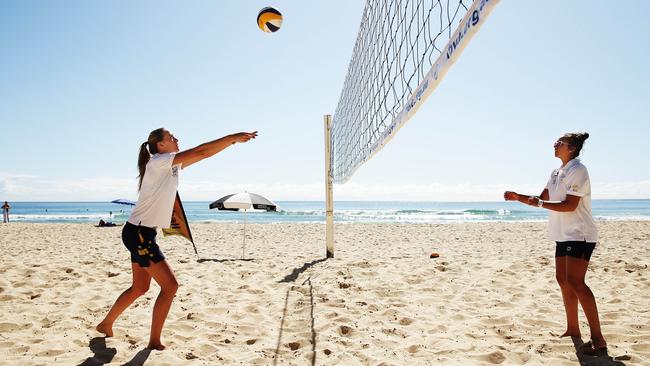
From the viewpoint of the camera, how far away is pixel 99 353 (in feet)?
8.32

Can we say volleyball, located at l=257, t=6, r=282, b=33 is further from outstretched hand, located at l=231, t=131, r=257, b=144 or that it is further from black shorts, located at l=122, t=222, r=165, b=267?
black shorts, located at l=122, t=222, r=165, b=267

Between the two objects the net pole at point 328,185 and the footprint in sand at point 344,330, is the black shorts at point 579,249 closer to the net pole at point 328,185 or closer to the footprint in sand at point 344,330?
the footprint in sand at point 344,330

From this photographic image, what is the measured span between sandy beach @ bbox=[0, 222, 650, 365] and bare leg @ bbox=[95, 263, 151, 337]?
9 cm

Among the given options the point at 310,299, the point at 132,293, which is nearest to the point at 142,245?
the point at 132,293

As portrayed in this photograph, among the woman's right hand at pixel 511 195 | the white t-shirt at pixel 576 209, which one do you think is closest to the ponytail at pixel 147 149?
the woman's right hand at pixel 511 195

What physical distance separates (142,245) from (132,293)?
18.9 inches

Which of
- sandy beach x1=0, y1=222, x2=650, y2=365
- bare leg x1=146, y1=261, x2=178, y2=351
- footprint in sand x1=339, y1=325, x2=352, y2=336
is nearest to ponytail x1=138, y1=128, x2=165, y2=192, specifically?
bare leg x1=146, y1=261, x2=178, y2=351

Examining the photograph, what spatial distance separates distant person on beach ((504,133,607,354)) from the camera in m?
2.48

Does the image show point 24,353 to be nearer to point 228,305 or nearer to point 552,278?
point 228,305

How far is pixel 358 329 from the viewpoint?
3.04m

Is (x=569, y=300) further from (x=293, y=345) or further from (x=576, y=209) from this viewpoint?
(x=293, y=345)

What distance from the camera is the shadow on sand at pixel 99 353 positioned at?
239 centimetres

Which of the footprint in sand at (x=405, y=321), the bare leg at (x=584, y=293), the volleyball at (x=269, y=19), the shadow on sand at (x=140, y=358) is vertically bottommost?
the footprint in sand at (x=405, y=321)

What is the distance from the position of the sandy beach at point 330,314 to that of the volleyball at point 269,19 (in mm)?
3177
